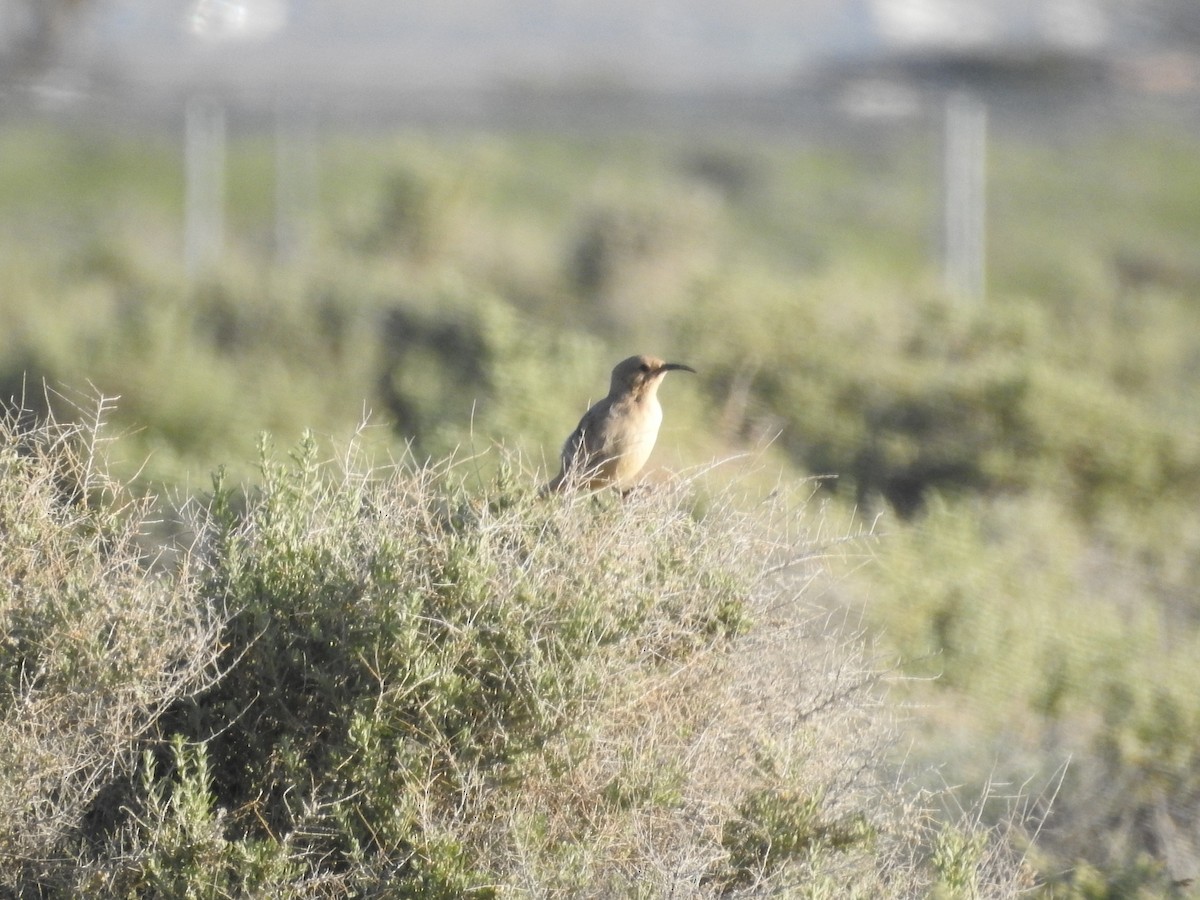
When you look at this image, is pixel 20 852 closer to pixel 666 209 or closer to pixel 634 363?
pixel 634 363

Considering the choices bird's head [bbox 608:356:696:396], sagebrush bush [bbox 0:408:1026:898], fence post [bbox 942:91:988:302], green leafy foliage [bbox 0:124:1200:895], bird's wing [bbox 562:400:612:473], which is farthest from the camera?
fence post [bbox 942:91:988:302]

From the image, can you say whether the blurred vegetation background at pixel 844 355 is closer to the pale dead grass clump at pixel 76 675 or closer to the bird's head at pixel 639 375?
the bird's head at pixel 639 375

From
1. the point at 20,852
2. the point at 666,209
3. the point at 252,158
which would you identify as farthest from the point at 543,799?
the point at 252,158

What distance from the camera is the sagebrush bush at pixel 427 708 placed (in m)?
3.46

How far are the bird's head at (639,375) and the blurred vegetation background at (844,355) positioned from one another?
41cm

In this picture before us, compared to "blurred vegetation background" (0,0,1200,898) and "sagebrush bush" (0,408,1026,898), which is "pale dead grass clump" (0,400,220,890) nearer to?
"sagebrush bush" (0,408,1026,898)

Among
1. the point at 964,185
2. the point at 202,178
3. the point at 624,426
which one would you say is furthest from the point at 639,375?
the point at 202,178

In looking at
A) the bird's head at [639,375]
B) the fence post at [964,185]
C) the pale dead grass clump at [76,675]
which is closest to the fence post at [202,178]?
the fence post at [964,185]

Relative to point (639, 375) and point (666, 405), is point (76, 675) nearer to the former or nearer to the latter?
point (639, 375)

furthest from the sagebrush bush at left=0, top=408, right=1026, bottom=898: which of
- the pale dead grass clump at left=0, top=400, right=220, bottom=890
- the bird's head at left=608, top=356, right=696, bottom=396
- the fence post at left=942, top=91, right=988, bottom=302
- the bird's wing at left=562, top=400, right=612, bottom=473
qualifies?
the fence post at left=942, top=91, right=988, bottom=302

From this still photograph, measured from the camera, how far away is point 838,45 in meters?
15.3

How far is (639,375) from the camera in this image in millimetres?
5152

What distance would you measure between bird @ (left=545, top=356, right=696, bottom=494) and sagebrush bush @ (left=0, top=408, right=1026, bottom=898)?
2.99ft

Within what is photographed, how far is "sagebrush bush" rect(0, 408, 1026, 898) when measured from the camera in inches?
136
